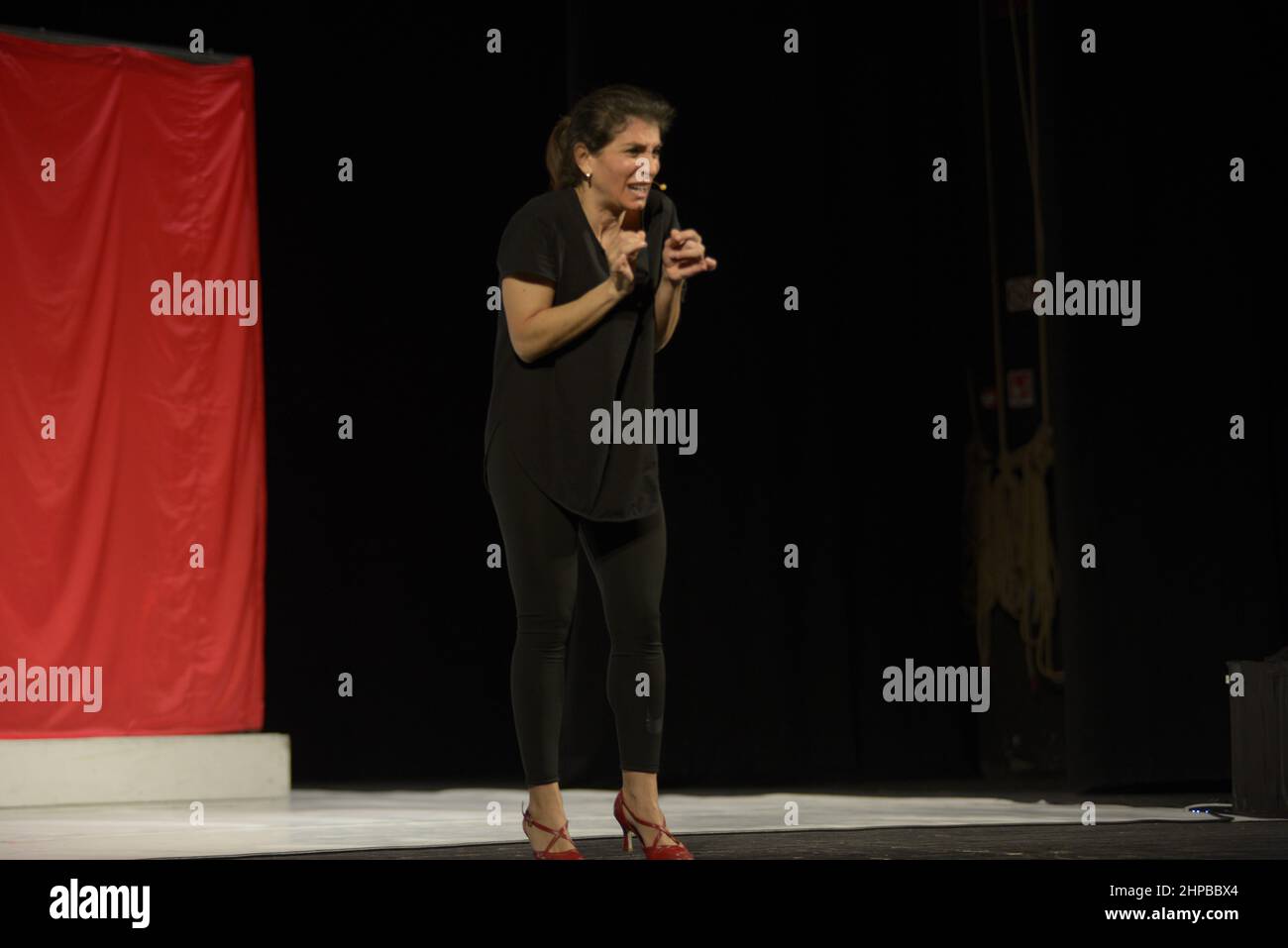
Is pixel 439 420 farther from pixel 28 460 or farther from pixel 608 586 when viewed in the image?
pixel 608 586

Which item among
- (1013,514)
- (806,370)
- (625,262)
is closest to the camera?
(625,262)

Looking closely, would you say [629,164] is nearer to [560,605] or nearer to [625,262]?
[625,262]

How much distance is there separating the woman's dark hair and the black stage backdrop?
233 centimetres

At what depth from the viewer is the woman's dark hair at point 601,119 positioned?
3115mm

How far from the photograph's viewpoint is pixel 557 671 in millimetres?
3111

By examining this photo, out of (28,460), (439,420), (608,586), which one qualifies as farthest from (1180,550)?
(28,460)

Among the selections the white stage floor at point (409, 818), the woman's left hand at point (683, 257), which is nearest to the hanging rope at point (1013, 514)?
the white stage floor at point (409, 818)

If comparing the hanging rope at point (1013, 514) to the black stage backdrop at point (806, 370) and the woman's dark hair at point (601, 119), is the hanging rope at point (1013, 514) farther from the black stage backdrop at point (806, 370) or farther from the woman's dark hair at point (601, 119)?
the woman's dark hair at point (601, 119)

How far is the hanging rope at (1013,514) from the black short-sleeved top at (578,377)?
3.23 metres

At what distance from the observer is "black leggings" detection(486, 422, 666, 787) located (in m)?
3.07

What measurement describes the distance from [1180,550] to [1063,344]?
0.63 metres

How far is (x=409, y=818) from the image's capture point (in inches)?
178

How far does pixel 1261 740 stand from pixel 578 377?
6.80ft

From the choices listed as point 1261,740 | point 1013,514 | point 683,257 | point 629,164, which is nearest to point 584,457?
point 683,257
